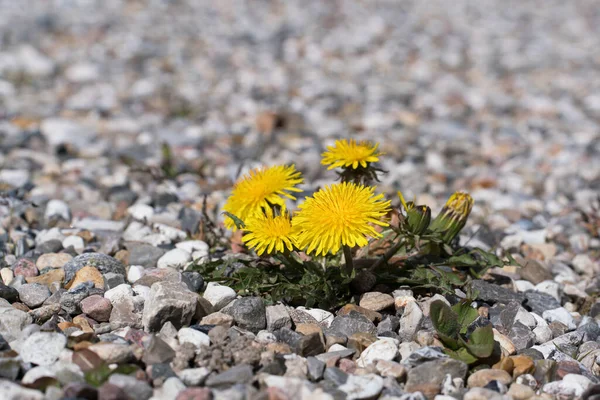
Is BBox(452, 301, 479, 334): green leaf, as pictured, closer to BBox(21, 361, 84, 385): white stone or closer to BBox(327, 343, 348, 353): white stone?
BBox(327, 343, 348, 353): white stone

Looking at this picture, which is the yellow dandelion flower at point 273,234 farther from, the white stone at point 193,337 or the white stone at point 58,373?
the white stone at point 58,373

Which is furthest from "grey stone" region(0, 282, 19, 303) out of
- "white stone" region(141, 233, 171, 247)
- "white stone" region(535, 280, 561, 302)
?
"white stone" region(535, 280, 561, 302)

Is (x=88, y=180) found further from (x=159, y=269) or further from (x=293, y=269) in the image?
(x=293, y=269)

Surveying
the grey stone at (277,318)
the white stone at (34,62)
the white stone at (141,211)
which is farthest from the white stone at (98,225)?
the white stone at (34,62)

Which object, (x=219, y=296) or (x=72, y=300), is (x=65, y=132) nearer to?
(x=72, y=300)

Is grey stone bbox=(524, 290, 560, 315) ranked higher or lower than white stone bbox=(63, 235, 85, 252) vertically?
higher
